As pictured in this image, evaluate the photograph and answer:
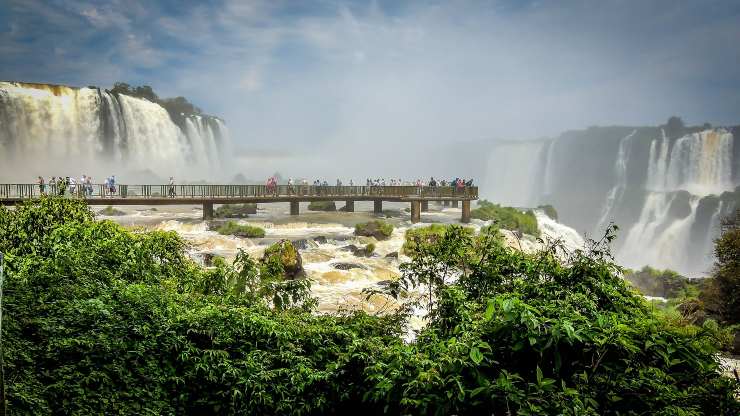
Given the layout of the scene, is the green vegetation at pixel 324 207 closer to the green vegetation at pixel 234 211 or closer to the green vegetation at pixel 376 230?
the green vegetation at pixel 234 211

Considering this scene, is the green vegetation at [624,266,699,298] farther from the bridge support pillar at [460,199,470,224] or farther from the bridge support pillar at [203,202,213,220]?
the bridge support pillar at [203,202,213,220]

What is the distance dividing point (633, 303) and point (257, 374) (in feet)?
13.4

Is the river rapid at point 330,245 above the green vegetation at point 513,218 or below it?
below

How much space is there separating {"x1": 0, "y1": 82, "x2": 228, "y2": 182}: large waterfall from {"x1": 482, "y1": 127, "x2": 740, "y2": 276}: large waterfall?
46.2 meters

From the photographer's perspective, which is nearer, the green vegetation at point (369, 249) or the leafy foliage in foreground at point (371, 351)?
the leafy foliage in foreground at point (371, 351)

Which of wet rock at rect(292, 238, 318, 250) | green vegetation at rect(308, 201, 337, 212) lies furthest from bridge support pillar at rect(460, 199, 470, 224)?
wet rock at rect(292, 238, 318, 250)

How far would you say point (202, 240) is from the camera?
2358 cm

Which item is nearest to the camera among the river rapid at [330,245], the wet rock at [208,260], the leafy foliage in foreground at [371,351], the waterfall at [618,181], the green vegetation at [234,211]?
the leafy foliage in foreground at [371,351]

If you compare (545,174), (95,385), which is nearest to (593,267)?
(95,385)

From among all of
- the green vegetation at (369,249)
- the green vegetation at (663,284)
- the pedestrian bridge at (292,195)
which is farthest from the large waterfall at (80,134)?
the green vegetation at (663,284)

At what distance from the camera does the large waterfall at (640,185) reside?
44438 millimetres

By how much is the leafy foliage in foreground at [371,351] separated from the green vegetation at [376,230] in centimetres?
1798

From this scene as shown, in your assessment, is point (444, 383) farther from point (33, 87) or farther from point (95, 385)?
point (33, 87)

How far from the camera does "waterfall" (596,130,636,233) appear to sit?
64438 mm
